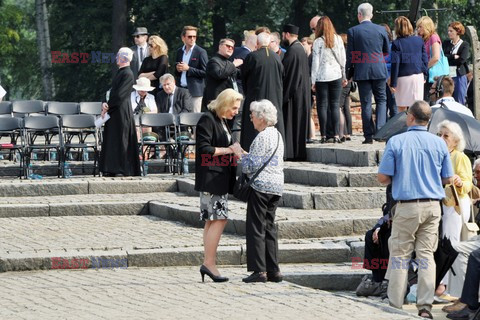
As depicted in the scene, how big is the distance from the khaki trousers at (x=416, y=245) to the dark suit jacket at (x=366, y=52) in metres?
7.46

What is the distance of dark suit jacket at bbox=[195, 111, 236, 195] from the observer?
1263cm

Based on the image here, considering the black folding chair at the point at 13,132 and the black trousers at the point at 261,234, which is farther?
the black folding chair at the point at 13,132

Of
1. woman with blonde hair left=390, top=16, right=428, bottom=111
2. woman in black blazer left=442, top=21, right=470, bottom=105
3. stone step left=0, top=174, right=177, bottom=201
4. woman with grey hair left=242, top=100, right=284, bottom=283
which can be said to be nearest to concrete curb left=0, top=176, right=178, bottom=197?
stone step left=0, top=174, right=177, bottom=201

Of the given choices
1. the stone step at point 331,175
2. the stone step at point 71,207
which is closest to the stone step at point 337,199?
the stone step at point 331,175

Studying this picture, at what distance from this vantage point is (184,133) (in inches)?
828

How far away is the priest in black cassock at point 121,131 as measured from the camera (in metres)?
20.0

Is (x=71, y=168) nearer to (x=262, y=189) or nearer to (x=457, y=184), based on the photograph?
(x=262, y=189)

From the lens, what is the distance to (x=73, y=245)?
14.8m

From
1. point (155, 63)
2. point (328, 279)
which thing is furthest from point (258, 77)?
point (328, 279)

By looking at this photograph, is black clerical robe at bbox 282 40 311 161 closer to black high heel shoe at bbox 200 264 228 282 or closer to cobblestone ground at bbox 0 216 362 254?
cobblestone ground at bbox 0 216 362 254

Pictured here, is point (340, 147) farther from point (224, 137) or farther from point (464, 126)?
point (224, 137)

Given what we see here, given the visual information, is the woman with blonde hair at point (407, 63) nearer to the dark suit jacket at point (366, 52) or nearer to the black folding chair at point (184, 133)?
the dark suit jacket at point (366, 52)

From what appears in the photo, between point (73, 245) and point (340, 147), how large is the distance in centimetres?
504

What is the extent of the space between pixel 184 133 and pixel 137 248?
267 inches
